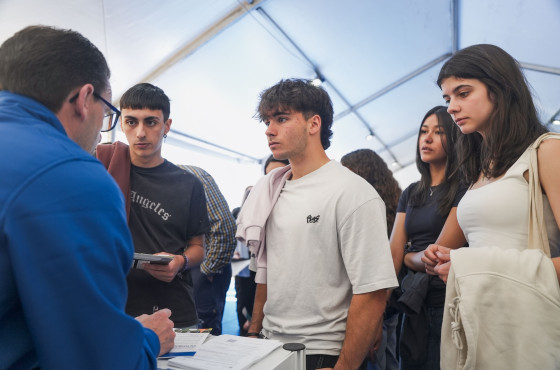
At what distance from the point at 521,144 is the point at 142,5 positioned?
10.4ft

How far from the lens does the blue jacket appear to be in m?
0.64

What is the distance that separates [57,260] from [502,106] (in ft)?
4.61

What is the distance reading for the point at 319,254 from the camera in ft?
4.90

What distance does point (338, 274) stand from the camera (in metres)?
1.50

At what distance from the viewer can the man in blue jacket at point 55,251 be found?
2.12 feet

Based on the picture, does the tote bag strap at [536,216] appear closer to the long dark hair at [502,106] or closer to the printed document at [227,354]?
the long dark hair at [502,106]

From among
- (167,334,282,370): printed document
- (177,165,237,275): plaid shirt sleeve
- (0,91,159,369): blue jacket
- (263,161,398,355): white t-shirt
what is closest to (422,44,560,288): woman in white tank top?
(263,161,398,355): white t-shirt

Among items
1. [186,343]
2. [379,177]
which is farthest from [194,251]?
[379,177]

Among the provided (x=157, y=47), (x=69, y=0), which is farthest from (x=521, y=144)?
(x=157, y=47)

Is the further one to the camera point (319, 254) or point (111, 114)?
point (319, 254)

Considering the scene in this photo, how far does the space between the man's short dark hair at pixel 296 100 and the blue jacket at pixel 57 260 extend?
1066 millimetres

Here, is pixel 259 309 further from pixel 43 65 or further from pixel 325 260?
pixel 43 65

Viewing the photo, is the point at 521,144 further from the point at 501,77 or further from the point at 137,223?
the point at 137,223

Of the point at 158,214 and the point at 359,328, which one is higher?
the point at 158,214
